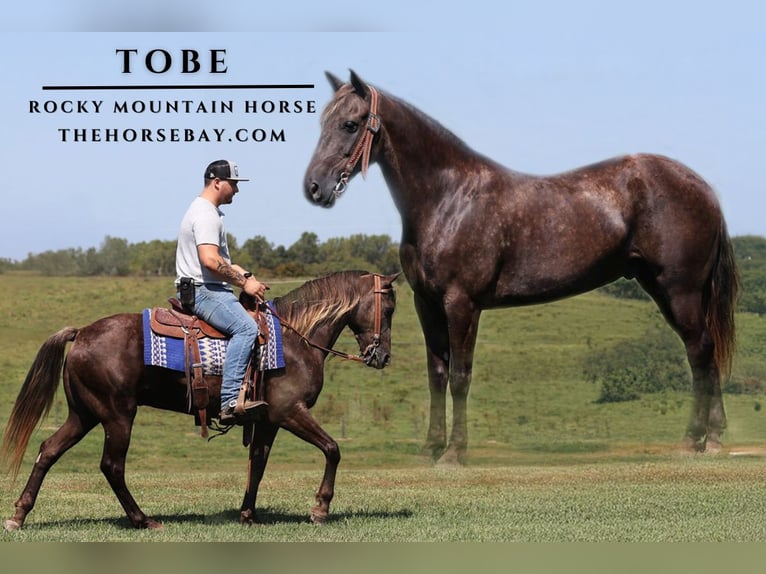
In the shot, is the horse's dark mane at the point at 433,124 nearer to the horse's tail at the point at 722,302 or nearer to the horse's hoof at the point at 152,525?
the horse's tail at the point at 722,302

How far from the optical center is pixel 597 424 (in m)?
29.8

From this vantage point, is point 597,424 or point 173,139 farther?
point 597,424

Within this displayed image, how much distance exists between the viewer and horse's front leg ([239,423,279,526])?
9.77 meters

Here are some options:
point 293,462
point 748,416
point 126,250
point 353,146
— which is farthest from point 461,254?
point 126,250

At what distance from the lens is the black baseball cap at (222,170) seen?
9.60 metres

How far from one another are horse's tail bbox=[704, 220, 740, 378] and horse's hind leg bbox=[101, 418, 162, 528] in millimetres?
6541

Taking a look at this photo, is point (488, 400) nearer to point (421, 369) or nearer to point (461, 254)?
point (421, 369)

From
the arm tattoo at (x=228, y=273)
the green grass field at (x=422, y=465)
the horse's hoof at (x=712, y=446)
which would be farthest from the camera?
the horse's hoof at (x=712, y=446)

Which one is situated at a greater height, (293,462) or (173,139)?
(173,139)

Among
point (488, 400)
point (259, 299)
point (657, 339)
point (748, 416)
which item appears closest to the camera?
point (259, 299)

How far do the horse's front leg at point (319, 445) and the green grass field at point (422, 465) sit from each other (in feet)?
0.82

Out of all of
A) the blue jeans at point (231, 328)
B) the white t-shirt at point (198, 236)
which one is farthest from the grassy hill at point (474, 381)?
the white t-shirt at point (198, 236)

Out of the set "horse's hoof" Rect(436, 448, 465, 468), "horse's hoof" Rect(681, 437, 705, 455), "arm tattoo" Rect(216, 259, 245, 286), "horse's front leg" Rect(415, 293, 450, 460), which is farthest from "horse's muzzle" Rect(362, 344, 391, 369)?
"horse's hoof" Rect(681, 437, 705, 455)

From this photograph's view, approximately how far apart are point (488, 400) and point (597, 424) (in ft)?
10.9
